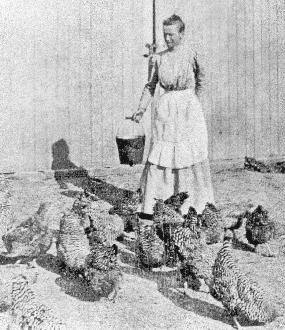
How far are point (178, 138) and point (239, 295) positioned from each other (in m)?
3.13

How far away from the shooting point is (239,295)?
4.51m

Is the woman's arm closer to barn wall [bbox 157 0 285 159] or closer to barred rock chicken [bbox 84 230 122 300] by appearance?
barred rock chicken [bbox 84 230 122 300]

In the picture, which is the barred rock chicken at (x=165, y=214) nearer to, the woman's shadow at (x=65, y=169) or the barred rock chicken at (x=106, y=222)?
the barred rock chicken at (x=106, y=222)

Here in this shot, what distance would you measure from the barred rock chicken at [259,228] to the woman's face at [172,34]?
89.6 inches

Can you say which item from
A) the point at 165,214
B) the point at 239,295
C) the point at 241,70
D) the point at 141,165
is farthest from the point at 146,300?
the point at 241,70

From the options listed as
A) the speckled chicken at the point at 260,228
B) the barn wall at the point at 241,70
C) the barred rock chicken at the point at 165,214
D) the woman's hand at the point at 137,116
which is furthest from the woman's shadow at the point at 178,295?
the barn wall at the point at 241,70

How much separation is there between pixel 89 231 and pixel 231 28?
7.85m

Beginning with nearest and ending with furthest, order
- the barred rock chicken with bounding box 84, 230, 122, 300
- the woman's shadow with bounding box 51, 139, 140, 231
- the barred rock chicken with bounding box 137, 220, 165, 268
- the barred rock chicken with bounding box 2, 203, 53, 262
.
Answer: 1. the barred rock chicken with bounding box 84, 230, 122, 300
2. the barred rock chicken with bounding box 137, 220, 165, 268
3. the barred rock chicken with bounding box 2, 203, 53, 262
4. the woman's shadow with bounding box 51, 139, 140, 231

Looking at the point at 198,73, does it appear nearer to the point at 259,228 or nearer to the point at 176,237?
the point at 259,228

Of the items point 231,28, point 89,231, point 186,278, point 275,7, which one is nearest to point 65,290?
point 89,231

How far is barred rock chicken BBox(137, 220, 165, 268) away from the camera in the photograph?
5582mm

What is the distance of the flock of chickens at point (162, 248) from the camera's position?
15.0 feet

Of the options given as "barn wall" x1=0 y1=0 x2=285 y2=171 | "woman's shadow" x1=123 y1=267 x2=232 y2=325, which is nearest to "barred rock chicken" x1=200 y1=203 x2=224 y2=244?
"woman's shadow" x1=123 y1=267 x2=232 y2=325

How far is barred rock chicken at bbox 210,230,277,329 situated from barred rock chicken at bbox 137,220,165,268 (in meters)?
0.93
